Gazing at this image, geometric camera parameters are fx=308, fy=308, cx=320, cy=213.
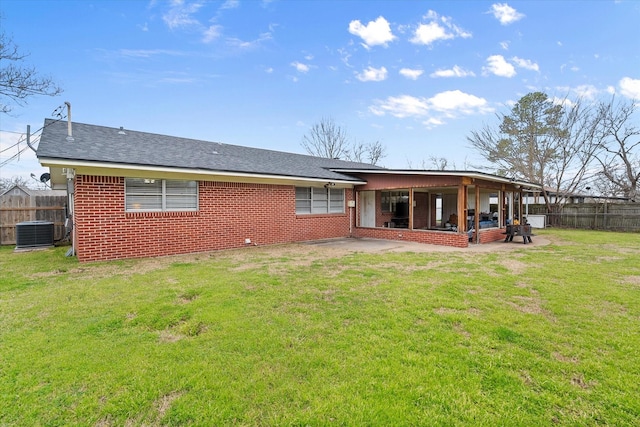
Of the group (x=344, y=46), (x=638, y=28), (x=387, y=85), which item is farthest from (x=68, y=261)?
(x=638, y=28)

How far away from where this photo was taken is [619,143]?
20.4 m

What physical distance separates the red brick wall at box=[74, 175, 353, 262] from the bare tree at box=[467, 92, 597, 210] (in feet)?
53.2

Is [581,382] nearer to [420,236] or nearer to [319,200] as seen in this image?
[420,236]

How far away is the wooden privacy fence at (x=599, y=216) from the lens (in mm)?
16672

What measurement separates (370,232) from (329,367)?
1108cm

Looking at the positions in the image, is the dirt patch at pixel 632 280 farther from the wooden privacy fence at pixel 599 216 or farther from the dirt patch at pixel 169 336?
the wooden privacy fence at pixel 599 216

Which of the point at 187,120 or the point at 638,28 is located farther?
the point at 187,120

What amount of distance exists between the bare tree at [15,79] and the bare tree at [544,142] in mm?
25378

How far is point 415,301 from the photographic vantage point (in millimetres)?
4680

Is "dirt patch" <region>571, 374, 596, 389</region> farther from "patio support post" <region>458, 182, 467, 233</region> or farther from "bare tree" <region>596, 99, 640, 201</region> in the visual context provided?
"bare tree" <region>596, 99, 640, 201</region>

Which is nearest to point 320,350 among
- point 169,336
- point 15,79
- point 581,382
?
point 169,336

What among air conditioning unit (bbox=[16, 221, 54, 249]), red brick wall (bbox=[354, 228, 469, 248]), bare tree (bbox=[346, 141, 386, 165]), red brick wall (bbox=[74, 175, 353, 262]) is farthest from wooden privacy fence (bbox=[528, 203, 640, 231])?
air conditioning unit (bbox=[16, 221, 54, 249])

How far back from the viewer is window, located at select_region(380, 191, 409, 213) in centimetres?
1490

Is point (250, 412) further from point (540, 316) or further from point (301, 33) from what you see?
point (301, 33)
